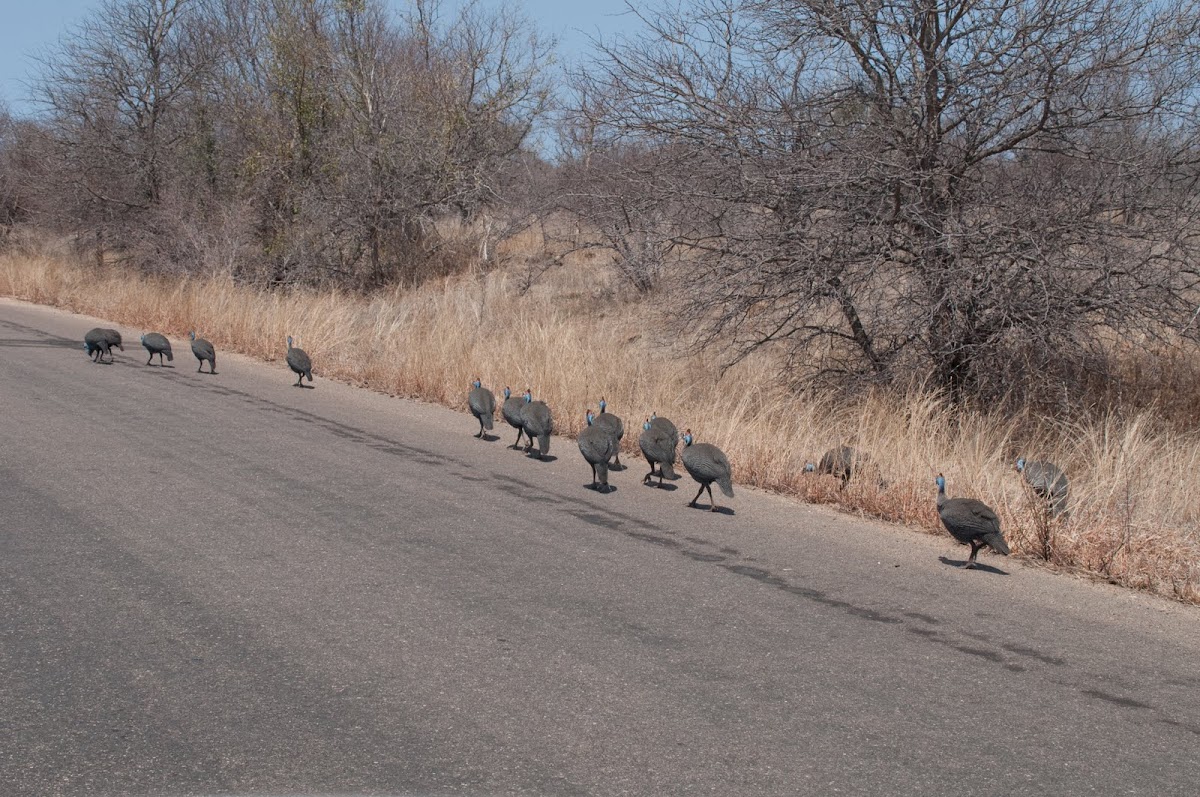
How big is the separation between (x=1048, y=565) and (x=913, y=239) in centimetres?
493

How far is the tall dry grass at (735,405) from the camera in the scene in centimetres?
745

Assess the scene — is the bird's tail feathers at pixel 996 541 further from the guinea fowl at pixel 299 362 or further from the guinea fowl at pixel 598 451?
the guinea fowl at pixel 299 362

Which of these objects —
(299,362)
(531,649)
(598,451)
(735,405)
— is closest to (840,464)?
(598,451)

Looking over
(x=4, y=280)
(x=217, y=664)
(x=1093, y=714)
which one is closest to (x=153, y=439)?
(x=217, y=664)

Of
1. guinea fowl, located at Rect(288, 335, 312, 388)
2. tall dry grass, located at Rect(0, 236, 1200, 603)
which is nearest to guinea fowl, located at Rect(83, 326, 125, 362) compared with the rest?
tall dry grass, located at Rect(0, 236, 1200, 603)

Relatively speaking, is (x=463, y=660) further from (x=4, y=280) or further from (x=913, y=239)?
(x=4, y=280)

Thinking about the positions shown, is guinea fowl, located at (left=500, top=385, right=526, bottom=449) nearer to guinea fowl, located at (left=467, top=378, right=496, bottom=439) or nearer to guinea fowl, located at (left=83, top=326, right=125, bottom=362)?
guinea fowl, located at (left=467, top=378, right=496, bottom=439)

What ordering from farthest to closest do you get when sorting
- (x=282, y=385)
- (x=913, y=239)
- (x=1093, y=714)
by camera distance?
1. (x=282, y=385)
2. (x=913, y=239)
3. (x=1093, y=714)

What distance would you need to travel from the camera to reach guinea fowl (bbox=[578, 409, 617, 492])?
8750mm

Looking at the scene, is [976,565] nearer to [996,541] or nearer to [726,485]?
[996,541]

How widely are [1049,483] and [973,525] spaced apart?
53.4 inches

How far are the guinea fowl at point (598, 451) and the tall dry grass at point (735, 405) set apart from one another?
133 cm

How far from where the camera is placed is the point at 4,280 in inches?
1103

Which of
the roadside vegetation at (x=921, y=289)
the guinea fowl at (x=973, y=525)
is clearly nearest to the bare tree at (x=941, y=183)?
the roadside vegetation at (x=921, y=289)
